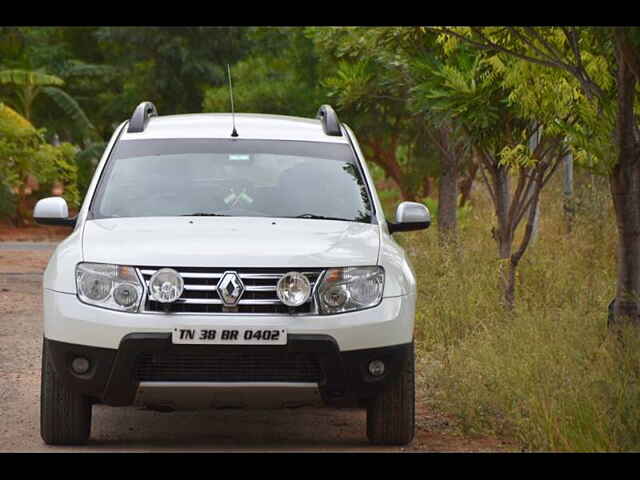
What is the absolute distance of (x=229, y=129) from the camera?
8.48m

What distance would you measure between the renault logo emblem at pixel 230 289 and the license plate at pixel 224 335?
15 cm

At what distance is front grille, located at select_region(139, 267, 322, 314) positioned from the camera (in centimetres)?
671

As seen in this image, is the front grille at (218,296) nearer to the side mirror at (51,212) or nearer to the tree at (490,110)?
the side mirror at (51,212)

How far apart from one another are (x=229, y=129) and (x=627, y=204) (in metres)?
2.67

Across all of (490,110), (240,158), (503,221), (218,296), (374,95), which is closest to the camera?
(218,296)

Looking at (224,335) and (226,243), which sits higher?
(226,243)

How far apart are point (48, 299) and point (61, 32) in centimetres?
3337

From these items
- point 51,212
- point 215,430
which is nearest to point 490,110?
point 215,430

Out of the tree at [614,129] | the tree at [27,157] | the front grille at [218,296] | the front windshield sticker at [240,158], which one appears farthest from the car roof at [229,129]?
the tree at [27,157]

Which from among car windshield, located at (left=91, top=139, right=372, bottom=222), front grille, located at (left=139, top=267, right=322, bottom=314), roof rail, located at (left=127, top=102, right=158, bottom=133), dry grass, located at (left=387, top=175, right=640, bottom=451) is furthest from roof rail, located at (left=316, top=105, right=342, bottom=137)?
front grille, located at (left=139, top=267, right=322, bottom=314)

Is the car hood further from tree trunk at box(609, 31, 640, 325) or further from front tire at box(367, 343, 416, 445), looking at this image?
tree trunk at box(609, 31, 640, 325)

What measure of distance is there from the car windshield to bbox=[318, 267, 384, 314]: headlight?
3.05ft

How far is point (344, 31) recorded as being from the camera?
15.2m

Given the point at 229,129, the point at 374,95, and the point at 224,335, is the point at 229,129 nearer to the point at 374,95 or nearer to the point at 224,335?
the point at 224,335
